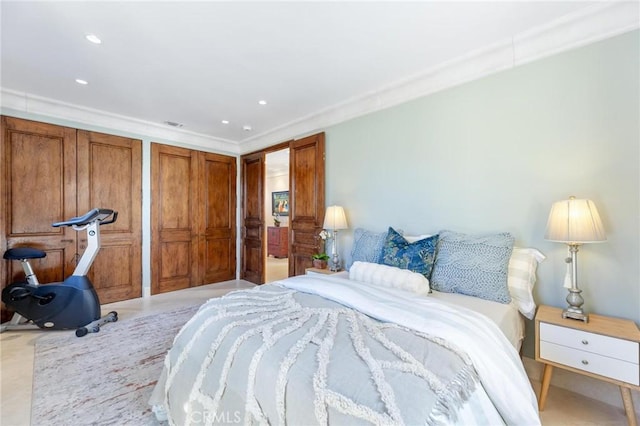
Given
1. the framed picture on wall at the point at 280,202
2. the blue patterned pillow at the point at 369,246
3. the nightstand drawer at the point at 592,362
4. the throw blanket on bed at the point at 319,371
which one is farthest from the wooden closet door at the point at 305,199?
the framed picture on wall at the point at 280,202

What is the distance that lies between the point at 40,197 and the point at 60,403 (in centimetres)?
270

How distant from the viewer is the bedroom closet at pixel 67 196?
10.6 feet

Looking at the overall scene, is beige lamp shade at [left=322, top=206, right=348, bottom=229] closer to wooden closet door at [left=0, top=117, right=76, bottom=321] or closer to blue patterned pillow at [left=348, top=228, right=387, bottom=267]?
blue patterned pillow at [left=348, top=228, right=387, bottom=267]

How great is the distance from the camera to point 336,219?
325cm

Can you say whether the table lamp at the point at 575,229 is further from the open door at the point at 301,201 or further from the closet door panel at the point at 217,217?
the closet door panel at the point at 217,217

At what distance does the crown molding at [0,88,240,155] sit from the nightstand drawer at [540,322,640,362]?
16.4 ft

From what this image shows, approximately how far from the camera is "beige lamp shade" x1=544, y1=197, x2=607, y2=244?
1.69 m

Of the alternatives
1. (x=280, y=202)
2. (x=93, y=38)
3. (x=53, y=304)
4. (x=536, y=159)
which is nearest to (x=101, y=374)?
(x=53, y=304)

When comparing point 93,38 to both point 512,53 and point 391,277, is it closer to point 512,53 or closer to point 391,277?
point 391,277

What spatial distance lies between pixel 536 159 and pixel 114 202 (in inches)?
194

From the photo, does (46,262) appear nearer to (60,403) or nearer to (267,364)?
(60,403)

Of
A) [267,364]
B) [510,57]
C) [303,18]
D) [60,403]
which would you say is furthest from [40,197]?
[510,57]

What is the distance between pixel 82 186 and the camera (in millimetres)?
3693

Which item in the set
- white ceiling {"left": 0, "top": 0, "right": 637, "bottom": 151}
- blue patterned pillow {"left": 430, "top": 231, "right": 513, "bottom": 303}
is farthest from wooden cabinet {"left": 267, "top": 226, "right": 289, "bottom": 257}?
blue patterned pillow {"left": 430, "top": 231, "right": 513, "bottom": 303}
